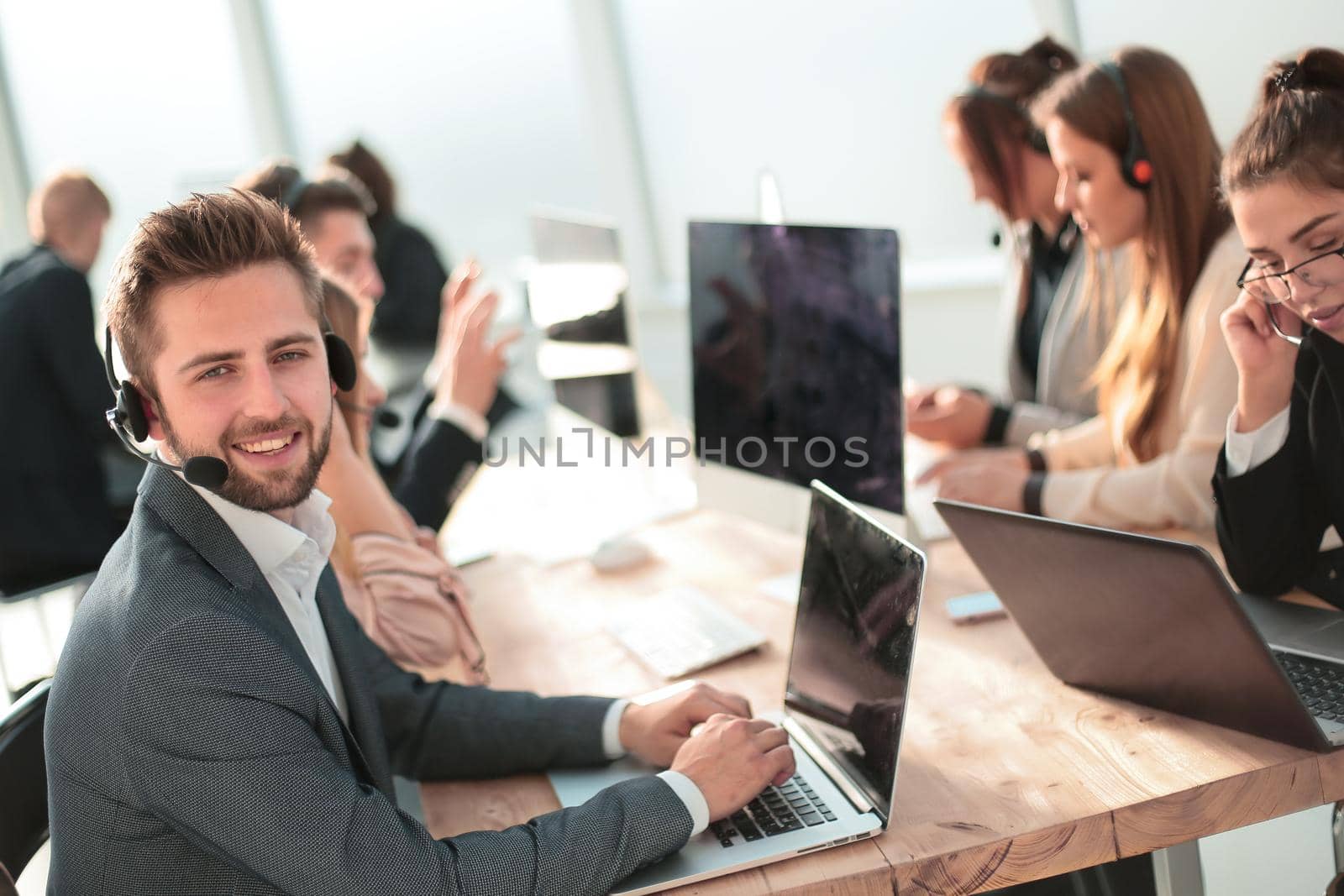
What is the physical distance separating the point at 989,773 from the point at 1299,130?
780mm

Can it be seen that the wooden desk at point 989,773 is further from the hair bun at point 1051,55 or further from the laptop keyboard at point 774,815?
the hair bun at point 1051,55

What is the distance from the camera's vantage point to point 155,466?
3.78 feet

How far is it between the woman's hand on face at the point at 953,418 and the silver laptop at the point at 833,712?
3.72 feet

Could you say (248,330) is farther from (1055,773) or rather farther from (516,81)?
(516,81)

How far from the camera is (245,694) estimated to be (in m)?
1.02

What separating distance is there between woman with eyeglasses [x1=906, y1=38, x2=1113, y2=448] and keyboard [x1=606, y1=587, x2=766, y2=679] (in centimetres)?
84

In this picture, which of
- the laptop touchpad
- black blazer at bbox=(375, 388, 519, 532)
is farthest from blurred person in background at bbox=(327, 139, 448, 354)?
the laptop touchpad

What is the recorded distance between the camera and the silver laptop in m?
1.11

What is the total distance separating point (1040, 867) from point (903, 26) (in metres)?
3.68

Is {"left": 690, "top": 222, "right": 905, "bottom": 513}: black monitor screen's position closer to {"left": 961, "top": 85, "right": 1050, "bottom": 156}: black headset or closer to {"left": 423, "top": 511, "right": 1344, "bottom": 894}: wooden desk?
{"left": 423, "top": 511, "right": 1344, "bottom": 894}: wooden desk

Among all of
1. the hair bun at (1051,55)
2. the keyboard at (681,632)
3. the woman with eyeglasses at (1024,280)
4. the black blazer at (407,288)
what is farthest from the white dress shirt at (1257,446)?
the black blazer at (407,288)

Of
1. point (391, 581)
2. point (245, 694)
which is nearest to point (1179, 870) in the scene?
point (245, 694)

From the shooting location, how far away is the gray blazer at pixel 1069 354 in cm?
238

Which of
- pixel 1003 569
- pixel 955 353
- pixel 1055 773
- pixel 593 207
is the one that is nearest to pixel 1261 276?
pixel 1003 569
